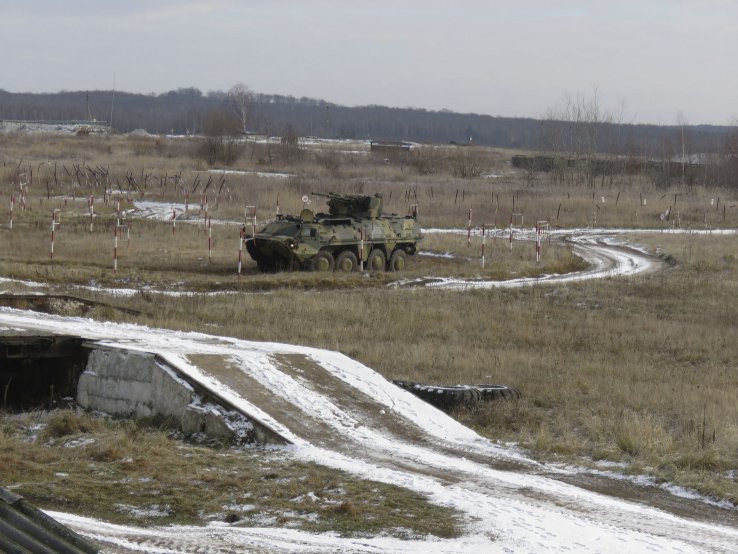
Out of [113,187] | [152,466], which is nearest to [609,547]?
[152,466]

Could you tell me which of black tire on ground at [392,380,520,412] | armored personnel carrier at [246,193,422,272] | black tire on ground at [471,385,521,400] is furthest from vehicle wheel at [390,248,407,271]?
black tire on ground at [392,380,520,412]

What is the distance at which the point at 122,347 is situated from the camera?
43.3ft

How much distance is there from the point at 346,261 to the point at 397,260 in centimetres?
210

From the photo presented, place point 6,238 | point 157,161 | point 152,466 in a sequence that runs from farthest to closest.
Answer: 1. point 157,161
2. point 6,238
3. point 152,466

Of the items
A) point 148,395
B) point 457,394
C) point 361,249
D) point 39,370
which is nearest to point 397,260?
point 361,249

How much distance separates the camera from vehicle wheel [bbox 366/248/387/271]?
29.2 metres

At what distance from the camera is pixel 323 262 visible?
27578 mm

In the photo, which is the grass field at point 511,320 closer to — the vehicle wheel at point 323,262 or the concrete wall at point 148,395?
the vehicle wheel at point 323,262

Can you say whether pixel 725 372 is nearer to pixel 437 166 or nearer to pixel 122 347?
pixel 122 347

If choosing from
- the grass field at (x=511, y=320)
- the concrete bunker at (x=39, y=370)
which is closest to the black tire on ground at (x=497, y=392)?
the grass field at (x=511, y=320)

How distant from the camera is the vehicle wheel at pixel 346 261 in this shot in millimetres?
28234

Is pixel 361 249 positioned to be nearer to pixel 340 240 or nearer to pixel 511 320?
pixel 340 240

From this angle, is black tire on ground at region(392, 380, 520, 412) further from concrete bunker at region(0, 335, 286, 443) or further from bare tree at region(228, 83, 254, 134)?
bare tree at region(228, 83, 254, 134)

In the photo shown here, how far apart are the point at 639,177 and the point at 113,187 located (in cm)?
3832
